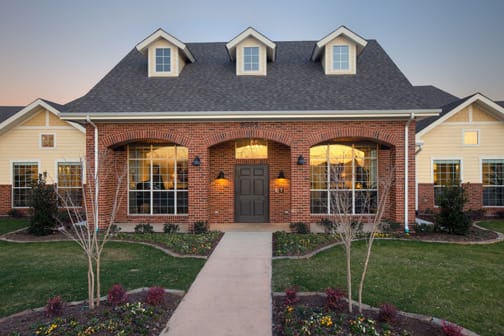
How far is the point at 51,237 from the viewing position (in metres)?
8.72

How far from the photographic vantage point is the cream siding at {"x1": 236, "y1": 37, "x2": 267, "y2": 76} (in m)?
11.0

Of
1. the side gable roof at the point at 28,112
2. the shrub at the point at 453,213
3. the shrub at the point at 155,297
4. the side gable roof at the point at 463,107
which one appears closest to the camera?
the shrub at the point at 155,297

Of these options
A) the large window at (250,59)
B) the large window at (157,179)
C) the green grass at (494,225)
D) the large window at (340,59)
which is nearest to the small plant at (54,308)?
the large window at (157,179)

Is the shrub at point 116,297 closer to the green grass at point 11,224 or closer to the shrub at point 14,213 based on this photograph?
the green grass at point 11,224

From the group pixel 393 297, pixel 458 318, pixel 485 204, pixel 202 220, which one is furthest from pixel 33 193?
A: pixel 485 204

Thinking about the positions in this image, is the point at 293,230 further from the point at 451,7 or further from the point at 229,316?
the point at 451,7

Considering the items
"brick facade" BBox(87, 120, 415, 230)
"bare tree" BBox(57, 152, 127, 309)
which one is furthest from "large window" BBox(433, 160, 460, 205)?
"bare tree" BBox(57, 152, 127, 309)

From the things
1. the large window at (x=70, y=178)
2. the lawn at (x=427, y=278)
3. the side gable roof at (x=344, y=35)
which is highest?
the side gable roof at (x=344, y=35)

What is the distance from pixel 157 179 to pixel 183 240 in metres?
3.92

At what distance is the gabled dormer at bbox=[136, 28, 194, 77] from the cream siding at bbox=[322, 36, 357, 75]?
5.81 metres

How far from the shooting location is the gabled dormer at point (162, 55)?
10.8 metres

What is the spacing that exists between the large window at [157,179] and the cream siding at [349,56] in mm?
6773

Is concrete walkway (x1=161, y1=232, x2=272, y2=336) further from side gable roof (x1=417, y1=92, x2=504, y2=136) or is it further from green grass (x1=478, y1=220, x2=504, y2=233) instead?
side gable roof (x1=417, y1=92, x2=504, y2=136)

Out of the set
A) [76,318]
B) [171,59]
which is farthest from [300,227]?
[171,59]
